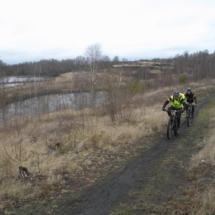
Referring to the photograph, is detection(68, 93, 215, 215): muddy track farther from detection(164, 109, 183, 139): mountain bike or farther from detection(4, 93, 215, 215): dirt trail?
detection(164, 109, 183, 139): mountain bike

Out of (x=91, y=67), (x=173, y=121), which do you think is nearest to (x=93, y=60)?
(x=91, y=67)

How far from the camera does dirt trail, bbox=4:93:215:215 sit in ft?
14.6

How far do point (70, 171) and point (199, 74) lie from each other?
70124 mm

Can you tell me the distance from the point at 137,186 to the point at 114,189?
0.50m

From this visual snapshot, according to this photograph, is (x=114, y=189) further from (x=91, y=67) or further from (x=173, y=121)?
(x=91, y=67)

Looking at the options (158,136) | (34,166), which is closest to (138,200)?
(34,166)

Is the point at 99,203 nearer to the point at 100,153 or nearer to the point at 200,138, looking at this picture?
the point at 100,153

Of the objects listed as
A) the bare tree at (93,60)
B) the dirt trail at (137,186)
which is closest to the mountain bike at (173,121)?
the dirt trail at (137,186)

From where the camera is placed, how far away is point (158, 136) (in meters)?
9.84

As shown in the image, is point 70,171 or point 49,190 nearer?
point 49,190

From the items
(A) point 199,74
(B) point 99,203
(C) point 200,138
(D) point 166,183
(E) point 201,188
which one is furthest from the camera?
(A) point 199,74

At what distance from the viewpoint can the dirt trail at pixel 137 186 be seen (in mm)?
4449

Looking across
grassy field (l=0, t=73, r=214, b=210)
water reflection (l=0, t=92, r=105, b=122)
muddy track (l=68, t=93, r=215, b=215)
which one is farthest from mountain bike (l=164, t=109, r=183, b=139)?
water reflection (l=0, t=92, r=105, b=122)

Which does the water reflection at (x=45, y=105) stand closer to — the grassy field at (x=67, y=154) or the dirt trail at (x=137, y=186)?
the grassy field at (x=67, y=154)
